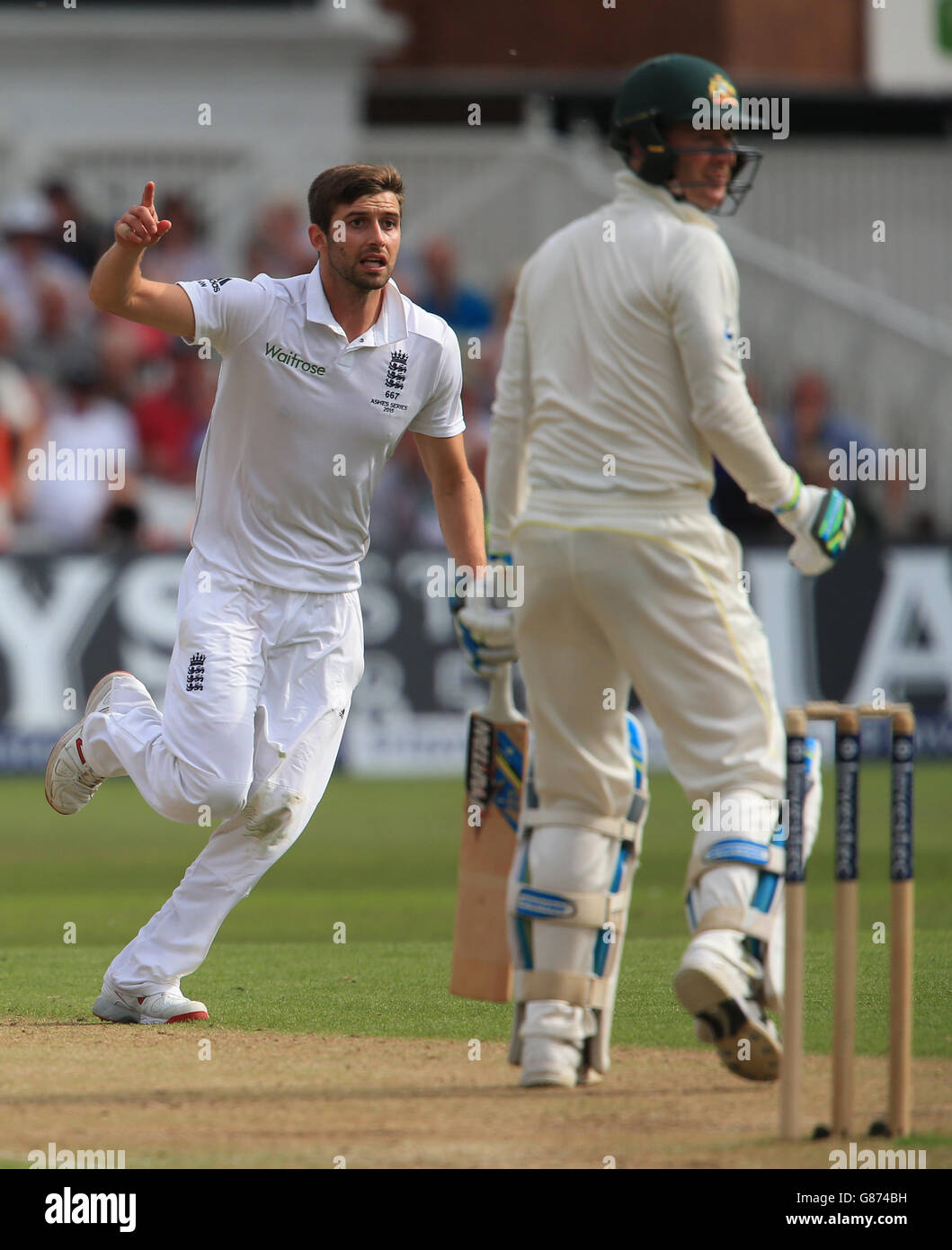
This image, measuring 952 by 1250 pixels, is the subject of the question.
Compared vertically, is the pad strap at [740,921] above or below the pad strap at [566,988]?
above

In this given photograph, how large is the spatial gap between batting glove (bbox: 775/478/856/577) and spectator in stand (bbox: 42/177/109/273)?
12148mm

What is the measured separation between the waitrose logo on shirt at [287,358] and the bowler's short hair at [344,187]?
352mm

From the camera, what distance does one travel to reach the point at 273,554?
5.90m

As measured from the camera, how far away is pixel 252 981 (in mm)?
6816

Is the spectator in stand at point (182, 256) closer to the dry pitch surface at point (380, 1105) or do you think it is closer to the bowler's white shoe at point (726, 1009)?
the dry pitch surface at point (380, 1105)

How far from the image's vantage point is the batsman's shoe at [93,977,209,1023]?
5.89m

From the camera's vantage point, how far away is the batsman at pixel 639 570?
4730mm

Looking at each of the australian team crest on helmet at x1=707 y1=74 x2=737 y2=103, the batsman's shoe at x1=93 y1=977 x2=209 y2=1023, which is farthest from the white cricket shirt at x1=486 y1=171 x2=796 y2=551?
the batsman's shoe at x1=93 y1=977 x2=209 y2=1023

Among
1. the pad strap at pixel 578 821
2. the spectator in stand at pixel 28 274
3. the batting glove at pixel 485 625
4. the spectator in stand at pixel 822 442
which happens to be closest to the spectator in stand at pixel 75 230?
the spectator in stand at pixel 28 274

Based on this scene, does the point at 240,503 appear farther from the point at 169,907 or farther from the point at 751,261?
the point at 751,261

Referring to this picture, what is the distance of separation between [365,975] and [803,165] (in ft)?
45.5

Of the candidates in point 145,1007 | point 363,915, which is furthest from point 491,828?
point 363,915

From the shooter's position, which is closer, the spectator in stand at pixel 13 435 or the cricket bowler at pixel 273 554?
the cricket bowler at pixel 273 554
